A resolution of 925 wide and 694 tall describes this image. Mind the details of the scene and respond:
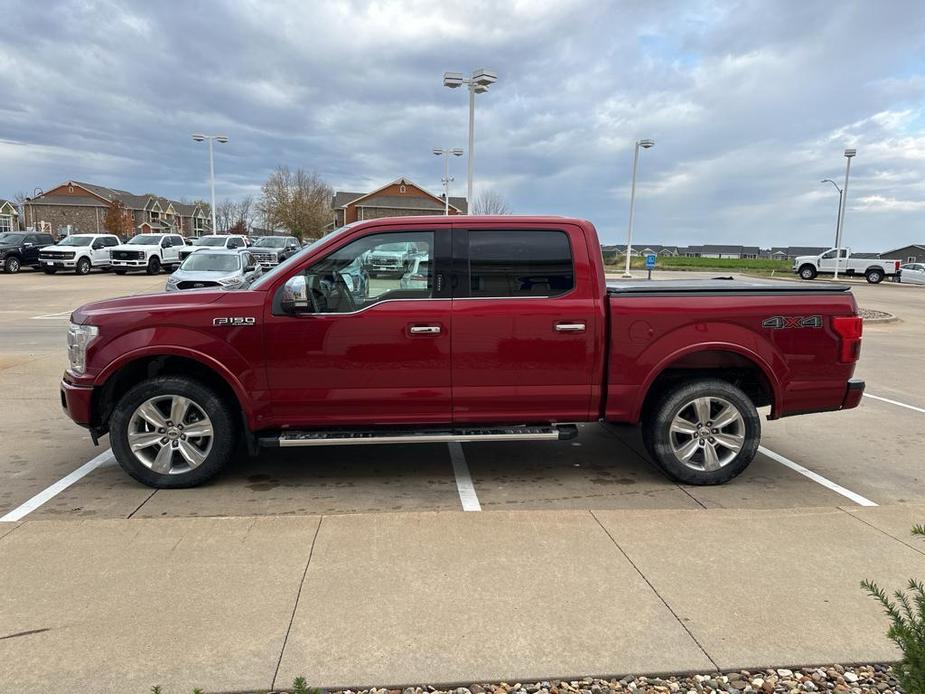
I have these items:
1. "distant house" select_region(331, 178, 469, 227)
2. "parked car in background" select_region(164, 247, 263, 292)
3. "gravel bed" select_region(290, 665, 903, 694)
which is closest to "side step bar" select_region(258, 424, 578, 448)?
"gravel bed" select_region(290, 665, 903, 694)

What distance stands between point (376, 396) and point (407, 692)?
2.28m

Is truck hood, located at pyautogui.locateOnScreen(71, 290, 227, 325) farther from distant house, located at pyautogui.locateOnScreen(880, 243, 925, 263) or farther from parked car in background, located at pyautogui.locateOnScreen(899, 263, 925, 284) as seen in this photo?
distant house, located at pyautogui.locateOnScreen(880, 243, 925, 263)

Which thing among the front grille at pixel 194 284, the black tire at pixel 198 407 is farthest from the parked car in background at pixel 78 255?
the black tire at pixel 198 407

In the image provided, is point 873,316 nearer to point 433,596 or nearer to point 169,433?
point 433,596

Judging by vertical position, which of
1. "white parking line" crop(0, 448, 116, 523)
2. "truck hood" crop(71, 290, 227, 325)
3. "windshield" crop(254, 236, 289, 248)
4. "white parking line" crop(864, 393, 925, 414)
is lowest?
"white parking line" crop(0, 448, 116, 523)

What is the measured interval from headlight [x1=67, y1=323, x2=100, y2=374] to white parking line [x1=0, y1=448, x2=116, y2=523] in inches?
35.9

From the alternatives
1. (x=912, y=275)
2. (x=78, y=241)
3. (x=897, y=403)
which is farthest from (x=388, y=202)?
(x=897, y=403)

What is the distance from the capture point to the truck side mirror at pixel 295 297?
14.3 ft

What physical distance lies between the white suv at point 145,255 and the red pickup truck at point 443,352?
29108mm

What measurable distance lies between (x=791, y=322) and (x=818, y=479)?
1378 millimetres

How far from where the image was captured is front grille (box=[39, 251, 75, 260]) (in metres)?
30.0

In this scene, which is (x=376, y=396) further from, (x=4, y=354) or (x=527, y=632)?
(x=4, y=354)

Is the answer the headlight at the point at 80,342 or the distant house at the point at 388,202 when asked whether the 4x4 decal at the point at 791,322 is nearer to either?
the headlight at the point at 80,342

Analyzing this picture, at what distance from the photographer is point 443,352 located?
14.9 ft
